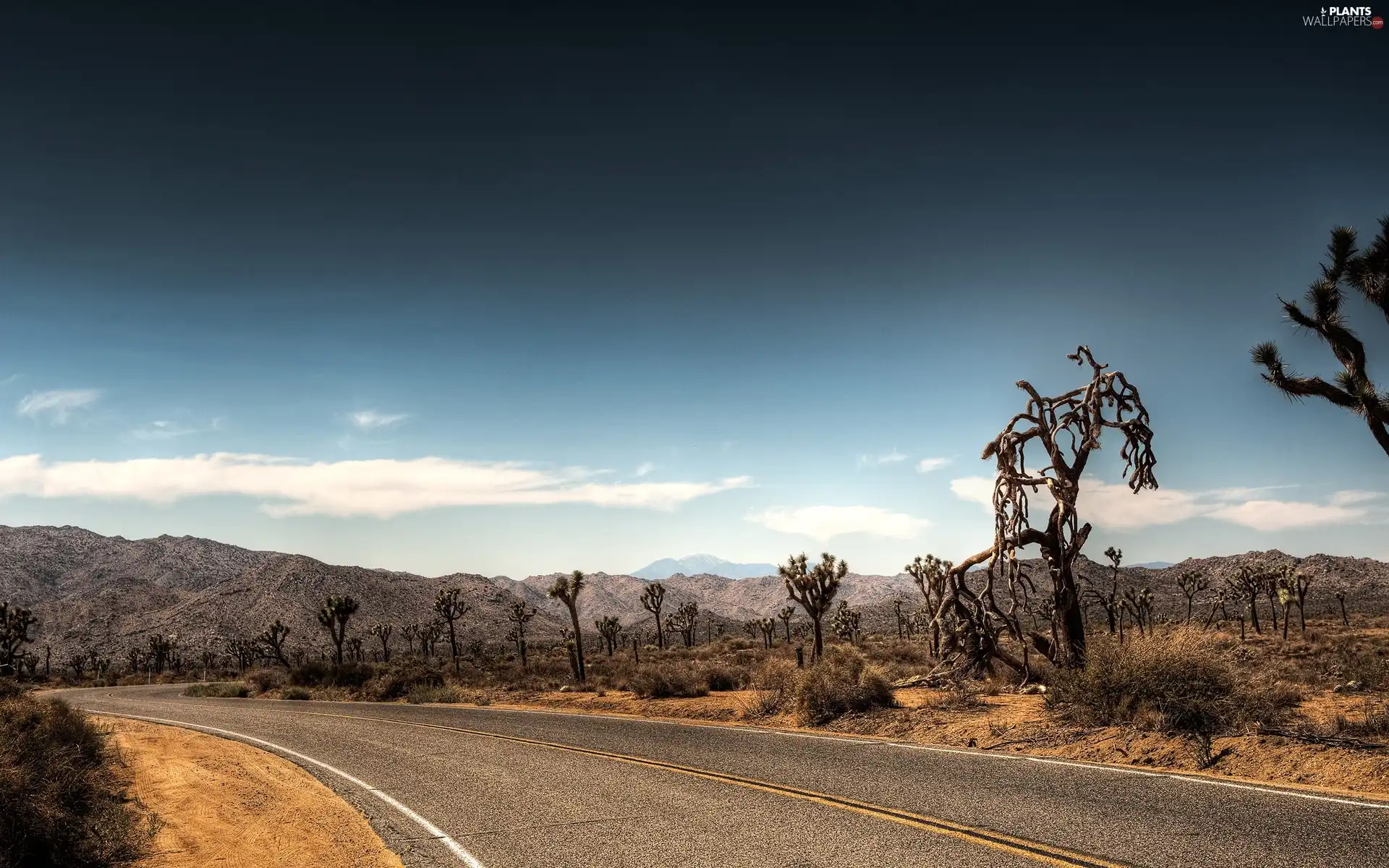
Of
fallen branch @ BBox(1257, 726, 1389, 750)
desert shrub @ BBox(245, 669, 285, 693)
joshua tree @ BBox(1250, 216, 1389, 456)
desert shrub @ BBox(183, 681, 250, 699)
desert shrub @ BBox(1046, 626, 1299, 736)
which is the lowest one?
desert shrub @ BBox(183, 681, 250, 699)

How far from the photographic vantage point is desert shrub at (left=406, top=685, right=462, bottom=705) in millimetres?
30172

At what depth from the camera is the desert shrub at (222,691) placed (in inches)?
1612

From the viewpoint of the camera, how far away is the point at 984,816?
26.3ft

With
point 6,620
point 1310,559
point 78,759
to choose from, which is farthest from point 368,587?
point 1310,559

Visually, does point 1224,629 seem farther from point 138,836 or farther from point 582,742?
point 138,836

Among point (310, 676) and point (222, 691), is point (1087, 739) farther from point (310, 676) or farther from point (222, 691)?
point (222, 691)

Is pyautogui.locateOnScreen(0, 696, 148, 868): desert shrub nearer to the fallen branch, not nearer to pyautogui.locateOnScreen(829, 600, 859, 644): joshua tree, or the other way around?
the fallen branch

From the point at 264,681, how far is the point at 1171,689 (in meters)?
45.8

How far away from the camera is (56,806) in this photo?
848 cm

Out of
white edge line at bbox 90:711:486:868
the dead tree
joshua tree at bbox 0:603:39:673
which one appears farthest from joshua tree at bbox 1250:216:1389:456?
joshua tree at bbox 0:603:39:673

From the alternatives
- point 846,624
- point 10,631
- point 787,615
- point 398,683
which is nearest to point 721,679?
point 398,683

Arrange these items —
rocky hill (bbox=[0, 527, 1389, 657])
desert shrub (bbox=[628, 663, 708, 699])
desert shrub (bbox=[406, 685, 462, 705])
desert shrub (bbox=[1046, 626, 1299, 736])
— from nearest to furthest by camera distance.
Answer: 1. desert shrub (bbox=[1046, 626, 1299, 736])
2. desert shrub (bbox=[628, 663, 708, 699])
3. desert shrub (bbox=[406, 685, 462, 705])
4. rocky hill (bbox=[0, 527, 1389, 657])

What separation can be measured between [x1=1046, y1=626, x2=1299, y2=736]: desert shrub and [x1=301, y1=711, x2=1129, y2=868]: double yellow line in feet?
18.4

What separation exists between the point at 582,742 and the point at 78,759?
8470mm
